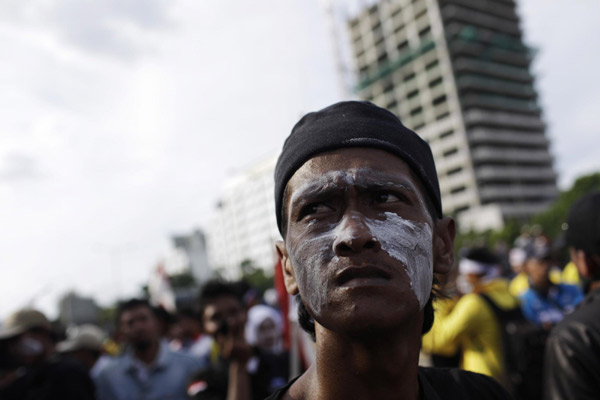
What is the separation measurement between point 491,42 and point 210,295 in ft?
295

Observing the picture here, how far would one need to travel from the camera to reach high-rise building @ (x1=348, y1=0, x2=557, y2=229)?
71812mm

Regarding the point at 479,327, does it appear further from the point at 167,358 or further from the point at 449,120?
the point at 449,120

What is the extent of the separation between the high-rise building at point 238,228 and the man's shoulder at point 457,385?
105964mm

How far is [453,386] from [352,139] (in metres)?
0.98

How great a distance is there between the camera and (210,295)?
4695mm

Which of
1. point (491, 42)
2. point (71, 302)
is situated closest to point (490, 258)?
point (71, 302)

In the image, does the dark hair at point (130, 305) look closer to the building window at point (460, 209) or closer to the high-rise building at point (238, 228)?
the building window at point (460, 209)

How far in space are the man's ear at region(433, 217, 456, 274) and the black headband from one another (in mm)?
73

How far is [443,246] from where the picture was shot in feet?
5.86

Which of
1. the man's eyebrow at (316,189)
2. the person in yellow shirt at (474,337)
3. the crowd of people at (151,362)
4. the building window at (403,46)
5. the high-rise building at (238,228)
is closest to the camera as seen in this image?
the man's eyebrow at (316,189)

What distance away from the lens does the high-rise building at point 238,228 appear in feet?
376

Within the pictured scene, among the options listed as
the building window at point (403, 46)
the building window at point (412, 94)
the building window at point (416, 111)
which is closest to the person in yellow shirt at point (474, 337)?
the building window at point (416, 111)

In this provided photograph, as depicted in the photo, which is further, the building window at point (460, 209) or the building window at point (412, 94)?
the building window at point (412, 94)

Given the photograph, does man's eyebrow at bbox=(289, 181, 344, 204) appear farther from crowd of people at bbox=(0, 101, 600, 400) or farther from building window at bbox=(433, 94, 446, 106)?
building window at bbox=(433, 94, 446, 106)
